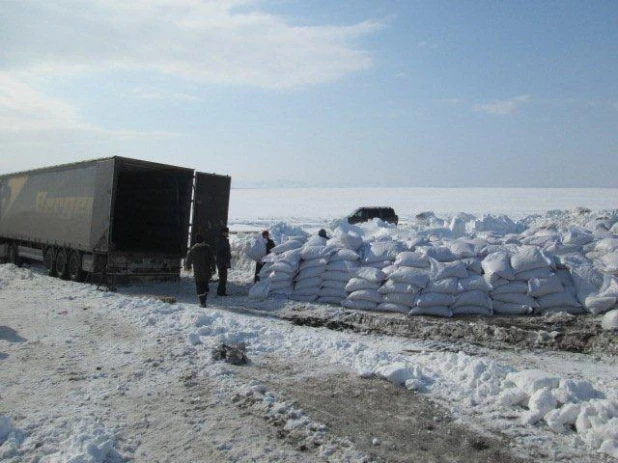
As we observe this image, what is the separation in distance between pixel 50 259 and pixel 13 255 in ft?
11.1

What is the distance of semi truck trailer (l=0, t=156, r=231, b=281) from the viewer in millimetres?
11648

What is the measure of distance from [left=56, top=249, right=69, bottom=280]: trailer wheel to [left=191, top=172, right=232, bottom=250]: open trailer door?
3.23m

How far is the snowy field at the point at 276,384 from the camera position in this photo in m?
4.04

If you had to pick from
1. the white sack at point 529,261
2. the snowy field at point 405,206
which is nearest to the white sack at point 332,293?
the white sack at point 529,261

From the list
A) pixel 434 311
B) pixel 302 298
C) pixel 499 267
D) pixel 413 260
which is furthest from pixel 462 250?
pixel 302 298

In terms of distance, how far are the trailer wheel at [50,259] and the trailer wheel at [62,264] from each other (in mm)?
181

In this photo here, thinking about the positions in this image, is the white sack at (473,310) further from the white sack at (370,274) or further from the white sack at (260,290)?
the white sack at (260,290)

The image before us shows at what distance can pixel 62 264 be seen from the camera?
13.2 meters

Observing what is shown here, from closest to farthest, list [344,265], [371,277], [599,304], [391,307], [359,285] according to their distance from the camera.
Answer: [599,304], [391,307], [371,277], [359,285], [344,265]

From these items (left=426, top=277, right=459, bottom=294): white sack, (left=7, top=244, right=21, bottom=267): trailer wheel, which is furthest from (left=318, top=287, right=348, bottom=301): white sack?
(left=7, top=244, right=21, bottom=267): trailer wheel

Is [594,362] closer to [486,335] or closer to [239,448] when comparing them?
[486,335]

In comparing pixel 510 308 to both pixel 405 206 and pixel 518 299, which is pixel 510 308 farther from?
pixel 405 206

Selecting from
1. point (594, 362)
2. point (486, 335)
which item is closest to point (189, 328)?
point (486, 335)

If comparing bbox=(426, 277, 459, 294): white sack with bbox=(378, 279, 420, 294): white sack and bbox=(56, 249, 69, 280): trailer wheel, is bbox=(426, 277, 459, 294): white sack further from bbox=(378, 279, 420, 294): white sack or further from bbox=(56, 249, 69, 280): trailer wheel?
bbox=(56, 249, 69, 280): trailer wheel
